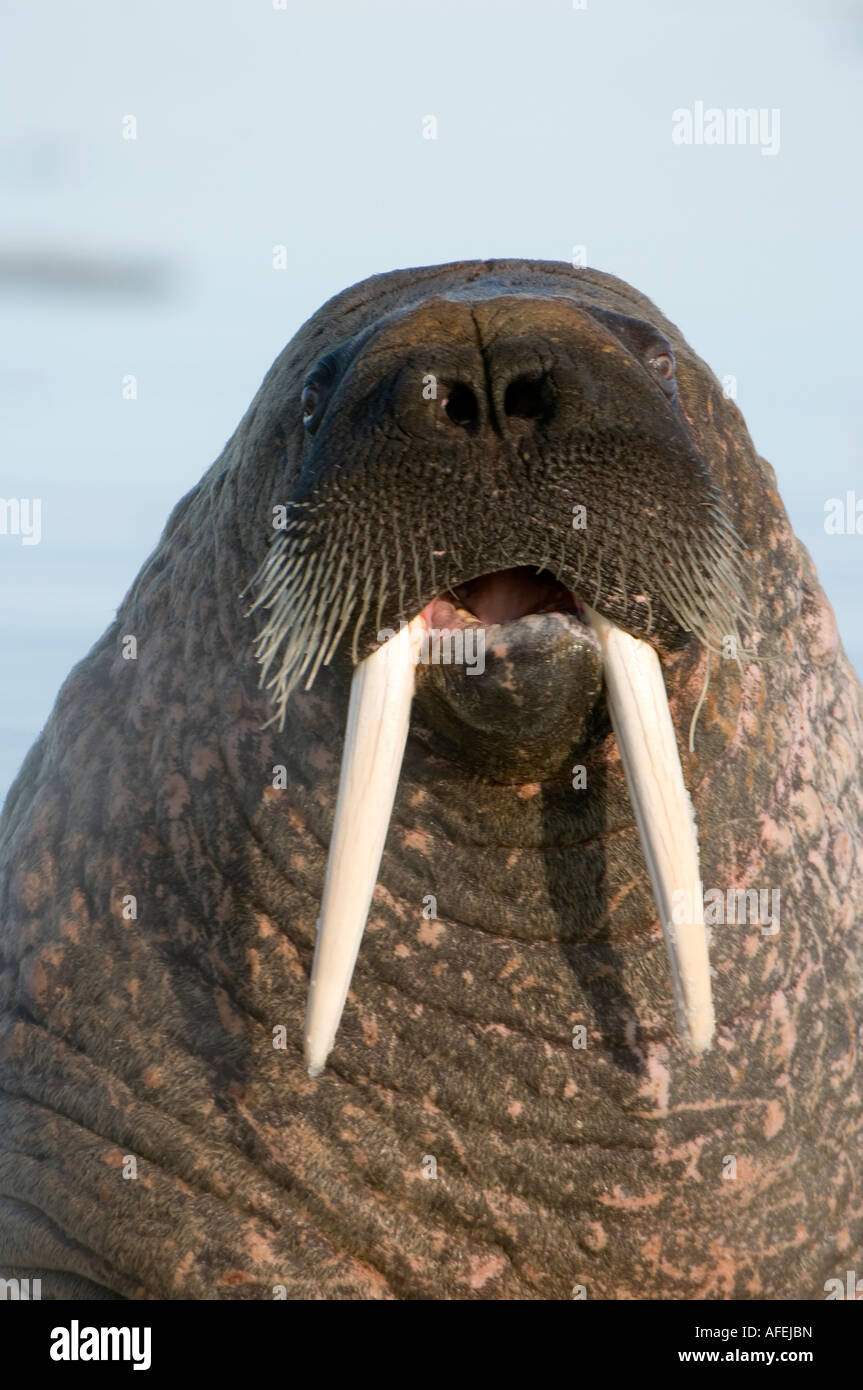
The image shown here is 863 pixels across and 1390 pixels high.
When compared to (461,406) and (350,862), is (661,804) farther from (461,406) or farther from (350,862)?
(461,406)

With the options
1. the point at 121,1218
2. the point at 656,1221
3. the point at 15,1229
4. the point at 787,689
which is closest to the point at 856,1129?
the point at 656,1221

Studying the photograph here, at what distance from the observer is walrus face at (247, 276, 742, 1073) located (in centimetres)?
427

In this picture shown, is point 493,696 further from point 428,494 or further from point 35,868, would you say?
point 35,868

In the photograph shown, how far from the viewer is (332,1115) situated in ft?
16.2

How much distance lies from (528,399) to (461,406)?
0.16 metres

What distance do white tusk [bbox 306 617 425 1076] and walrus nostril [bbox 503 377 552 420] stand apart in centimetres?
81

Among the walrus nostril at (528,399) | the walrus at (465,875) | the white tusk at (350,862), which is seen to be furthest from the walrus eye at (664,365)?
the white tusk at (350,862)

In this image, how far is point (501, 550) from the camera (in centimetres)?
437

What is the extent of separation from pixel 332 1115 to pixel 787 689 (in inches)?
72.2

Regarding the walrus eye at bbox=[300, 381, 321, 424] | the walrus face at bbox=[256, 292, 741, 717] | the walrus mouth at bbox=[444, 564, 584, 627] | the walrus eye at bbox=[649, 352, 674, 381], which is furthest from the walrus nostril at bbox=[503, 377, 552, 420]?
the walrus eye at bbox=[300, 381, 321, 424]

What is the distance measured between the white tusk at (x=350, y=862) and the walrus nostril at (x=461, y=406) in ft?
2.47

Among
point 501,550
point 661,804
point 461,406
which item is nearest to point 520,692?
point 501,550

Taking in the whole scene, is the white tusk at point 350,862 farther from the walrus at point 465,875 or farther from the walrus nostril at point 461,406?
the walrus nostril at point 461,406

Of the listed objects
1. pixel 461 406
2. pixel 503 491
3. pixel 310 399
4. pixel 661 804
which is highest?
pixel 310 399
